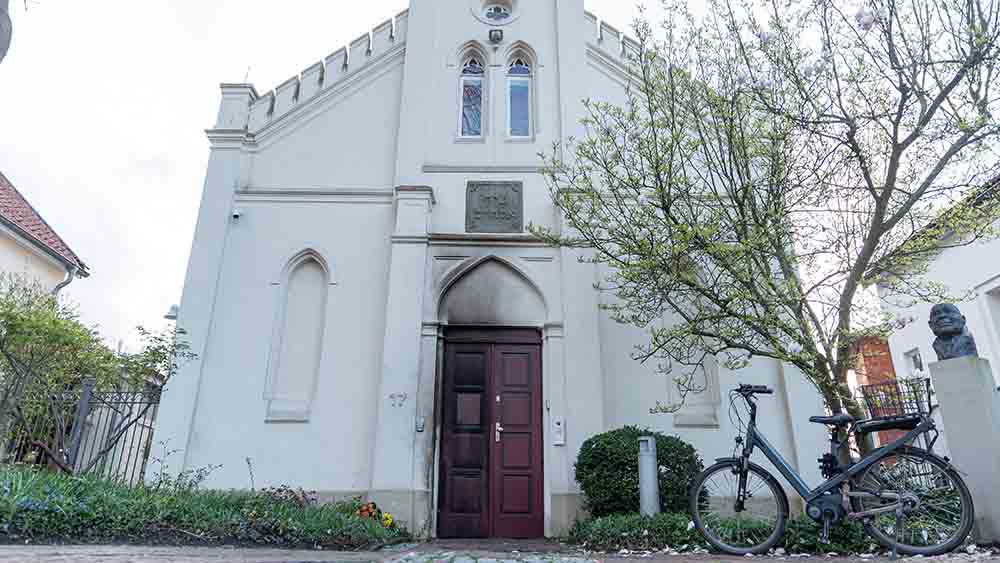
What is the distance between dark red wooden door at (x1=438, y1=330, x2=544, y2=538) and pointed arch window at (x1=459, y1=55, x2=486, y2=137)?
12.6ft

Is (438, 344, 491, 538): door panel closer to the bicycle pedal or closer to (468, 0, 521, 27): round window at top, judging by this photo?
the bicycle pedal

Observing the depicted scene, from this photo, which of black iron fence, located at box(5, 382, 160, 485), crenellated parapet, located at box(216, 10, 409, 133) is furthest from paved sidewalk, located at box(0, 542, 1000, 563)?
crenellated parapet, located at box(216, 10, 409, 133)

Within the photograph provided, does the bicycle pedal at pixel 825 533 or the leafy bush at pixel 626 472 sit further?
the leafy bush at pixel 626 472

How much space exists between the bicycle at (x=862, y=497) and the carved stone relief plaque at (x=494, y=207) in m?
5.13

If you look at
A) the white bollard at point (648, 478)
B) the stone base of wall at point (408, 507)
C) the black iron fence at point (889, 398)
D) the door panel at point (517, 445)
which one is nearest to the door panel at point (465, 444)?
the door panel at point (517, 445)

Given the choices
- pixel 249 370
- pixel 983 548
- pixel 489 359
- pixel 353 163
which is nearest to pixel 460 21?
pixel 353 163

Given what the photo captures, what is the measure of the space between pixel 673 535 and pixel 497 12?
32.6 feet

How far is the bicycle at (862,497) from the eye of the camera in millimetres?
4785

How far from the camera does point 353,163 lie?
34.7 ft

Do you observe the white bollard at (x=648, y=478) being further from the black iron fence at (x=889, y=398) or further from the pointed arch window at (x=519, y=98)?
the pointed arch window at (x=519, y=98)

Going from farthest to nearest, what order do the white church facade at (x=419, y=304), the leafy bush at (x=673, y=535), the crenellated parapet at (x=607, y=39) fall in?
the crenellated parapet at (x=607, y=39) < the white church facade at (x=419, y=304) < the leafy bush at (x=673, y=535)

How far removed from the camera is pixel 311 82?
36.5ft

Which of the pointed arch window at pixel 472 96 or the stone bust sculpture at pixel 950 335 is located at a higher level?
the pointed arch window at pixel 472 96

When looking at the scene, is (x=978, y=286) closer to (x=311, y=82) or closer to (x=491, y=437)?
(x=491, y=437)
